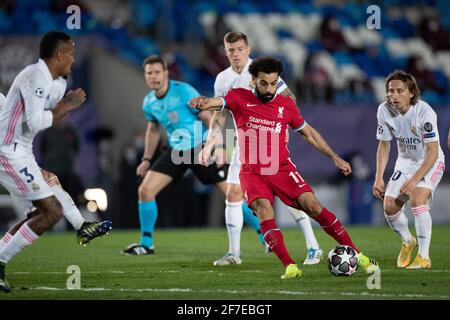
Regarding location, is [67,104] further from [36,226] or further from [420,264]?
[420,264]

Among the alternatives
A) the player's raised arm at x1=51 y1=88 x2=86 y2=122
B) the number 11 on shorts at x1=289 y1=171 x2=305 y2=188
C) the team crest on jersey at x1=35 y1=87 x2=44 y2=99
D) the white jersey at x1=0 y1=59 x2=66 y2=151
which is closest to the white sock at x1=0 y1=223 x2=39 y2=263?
the white jersey at x1=0 y1=59 x2=66 y2=151

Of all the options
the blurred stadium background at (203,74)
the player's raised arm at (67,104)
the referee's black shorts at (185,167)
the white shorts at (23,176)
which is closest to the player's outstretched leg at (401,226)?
the referee's black shorts at (185,167)

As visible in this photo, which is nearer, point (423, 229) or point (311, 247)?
point (423, 229)

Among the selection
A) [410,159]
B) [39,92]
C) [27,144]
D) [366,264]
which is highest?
[39,92]

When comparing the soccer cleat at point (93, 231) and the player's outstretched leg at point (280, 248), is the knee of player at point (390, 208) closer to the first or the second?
the player's outstretched leg at point (280, 248)

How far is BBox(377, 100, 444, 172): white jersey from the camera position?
1056cm

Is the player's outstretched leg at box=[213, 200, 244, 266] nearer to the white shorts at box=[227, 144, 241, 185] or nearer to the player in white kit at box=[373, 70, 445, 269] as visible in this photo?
the white shorts at box=[227, 144, 241, 185]

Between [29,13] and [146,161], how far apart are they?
10287 millimetres

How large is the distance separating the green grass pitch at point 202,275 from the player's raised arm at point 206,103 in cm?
170

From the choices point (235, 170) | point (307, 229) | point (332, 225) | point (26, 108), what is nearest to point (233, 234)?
point (235, 170)

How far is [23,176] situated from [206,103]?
195cm

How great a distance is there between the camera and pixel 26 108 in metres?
8.83
